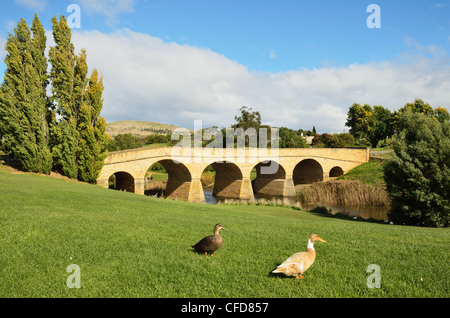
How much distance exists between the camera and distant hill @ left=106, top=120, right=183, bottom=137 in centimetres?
13500

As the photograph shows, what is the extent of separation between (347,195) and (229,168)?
1492cm

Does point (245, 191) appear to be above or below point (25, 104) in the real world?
below

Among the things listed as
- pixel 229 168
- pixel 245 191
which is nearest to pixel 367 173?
pixel 245 191

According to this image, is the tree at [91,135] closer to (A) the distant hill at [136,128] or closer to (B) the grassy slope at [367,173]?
(B) the grassy slope at [367,173]

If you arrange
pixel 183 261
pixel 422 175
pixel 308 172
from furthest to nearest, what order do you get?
1. pixel 308 172
2. pixel 422 175
3. pixel 183 261

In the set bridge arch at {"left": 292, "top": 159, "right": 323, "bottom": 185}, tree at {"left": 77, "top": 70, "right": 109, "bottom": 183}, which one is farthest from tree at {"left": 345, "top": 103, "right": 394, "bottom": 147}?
tree at {"left": 77, "top": 70, "right": 109, "bottom": 183}

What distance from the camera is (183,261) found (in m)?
6.39

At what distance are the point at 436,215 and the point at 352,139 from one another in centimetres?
6511

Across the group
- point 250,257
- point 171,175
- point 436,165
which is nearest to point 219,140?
point 171,175

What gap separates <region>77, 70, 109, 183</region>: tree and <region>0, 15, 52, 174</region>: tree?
2.68m

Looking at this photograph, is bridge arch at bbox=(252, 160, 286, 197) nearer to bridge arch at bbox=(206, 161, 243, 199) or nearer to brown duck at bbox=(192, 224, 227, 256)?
bridge arch at bbox=(206, 161, 243, 199)

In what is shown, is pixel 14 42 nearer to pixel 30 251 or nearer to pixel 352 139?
pixel 30 251

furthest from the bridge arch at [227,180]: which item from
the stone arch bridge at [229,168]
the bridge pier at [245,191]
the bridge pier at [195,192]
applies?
the bridge pier at [195,192]

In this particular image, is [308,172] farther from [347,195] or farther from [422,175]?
[422,175]
